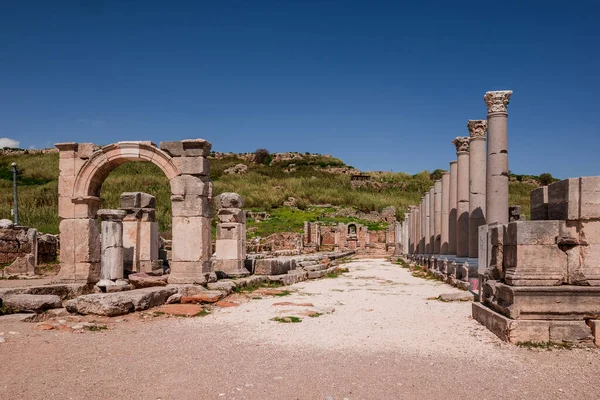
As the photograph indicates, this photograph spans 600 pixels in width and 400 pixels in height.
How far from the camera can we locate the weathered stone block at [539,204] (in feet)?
23.4

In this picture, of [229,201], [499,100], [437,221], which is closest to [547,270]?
[499,100]

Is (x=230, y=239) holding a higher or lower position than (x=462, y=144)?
lower

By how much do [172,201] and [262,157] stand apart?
7629 cm

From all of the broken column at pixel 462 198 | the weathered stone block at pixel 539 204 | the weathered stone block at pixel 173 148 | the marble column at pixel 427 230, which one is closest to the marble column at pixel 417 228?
the marble column at pixel 427 230

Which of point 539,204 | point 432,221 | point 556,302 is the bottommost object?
point 556,302

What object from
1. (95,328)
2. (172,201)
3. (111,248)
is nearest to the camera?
(95,328)

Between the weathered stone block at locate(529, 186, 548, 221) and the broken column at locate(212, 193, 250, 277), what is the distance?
27.9 feet

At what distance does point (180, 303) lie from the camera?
9.81m

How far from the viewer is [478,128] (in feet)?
48.7

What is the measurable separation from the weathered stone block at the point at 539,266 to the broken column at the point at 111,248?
27.9 ft

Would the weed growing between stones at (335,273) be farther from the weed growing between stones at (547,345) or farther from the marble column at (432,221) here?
the weed growing between stones at (547,345)

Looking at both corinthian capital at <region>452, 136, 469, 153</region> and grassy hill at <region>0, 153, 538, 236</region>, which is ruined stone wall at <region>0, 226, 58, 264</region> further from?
corinthian capital at <region>452, 136, 469, 153</region>

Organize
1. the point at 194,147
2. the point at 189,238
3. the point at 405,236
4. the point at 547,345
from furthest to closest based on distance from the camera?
1. the point at 405,236
2. the point at 194,147
3. the point at 189,238
4. the point at 547,345

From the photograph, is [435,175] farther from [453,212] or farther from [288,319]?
[288,319]
